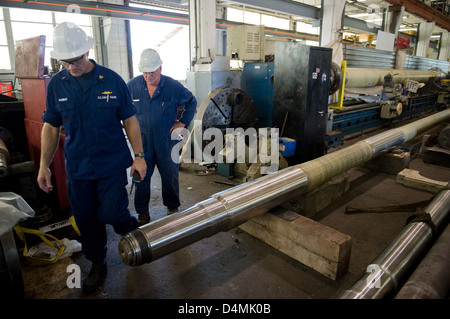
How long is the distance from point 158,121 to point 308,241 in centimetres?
141

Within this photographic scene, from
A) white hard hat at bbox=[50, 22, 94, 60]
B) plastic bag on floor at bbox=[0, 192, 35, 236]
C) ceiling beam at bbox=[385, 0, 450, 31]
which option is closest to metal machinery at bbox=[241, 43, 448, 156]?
white hard hat at bbox=[50, 22, 94, 60]

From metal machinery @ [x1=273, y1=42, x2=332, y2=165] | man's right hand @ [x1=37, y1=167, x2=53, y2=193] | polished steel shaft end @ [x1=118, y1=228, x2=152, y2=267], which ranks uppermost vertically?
metal machinery @ [x1=273, y1=42, x2=332, y2=165]

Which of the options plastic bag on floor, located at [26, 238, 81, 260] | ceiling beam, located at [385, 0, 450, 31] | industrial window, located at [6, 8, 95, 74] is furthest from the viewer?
ceiling beam, located at [385, 0, 450, 31]

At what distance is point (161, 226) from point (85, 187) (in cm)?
53

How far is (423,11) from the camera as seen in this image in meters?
8.91

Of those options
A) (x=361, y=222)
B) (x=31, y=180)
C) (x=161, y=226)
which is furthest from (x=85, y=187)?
(x=361, y=222)

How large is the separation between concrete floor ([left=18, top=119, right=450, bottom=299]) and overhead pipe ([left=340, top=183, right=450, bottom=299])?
0.79 ft

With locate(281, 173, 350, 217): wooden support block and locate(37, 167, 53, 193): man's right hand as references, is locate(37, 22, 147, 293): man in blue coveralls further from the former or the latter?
locate(281, 173, 350, 217): wooden support block

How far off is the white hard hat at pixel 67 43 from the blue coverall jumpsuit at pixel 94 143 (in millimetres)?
128

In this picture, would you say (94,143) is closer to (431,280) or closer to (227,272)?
(227,272)

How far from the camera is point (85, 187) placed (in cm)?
167

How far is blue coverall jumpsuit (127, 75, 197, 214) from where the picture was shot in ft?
7.72

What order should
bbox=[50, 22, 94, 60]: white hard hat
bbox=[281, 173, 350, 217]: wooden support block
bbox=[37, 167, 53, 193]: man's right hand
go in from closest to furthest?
1. bbox=[50, 22, 94, 60]: white hard hat
2. bbox=[37, 167, 53, 193]: man's right hand
3. bbox=[281, 173, 350, 217]: wooden support block

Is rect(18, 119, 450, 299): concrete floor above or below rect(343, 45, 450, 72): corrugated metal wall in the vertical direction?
below
